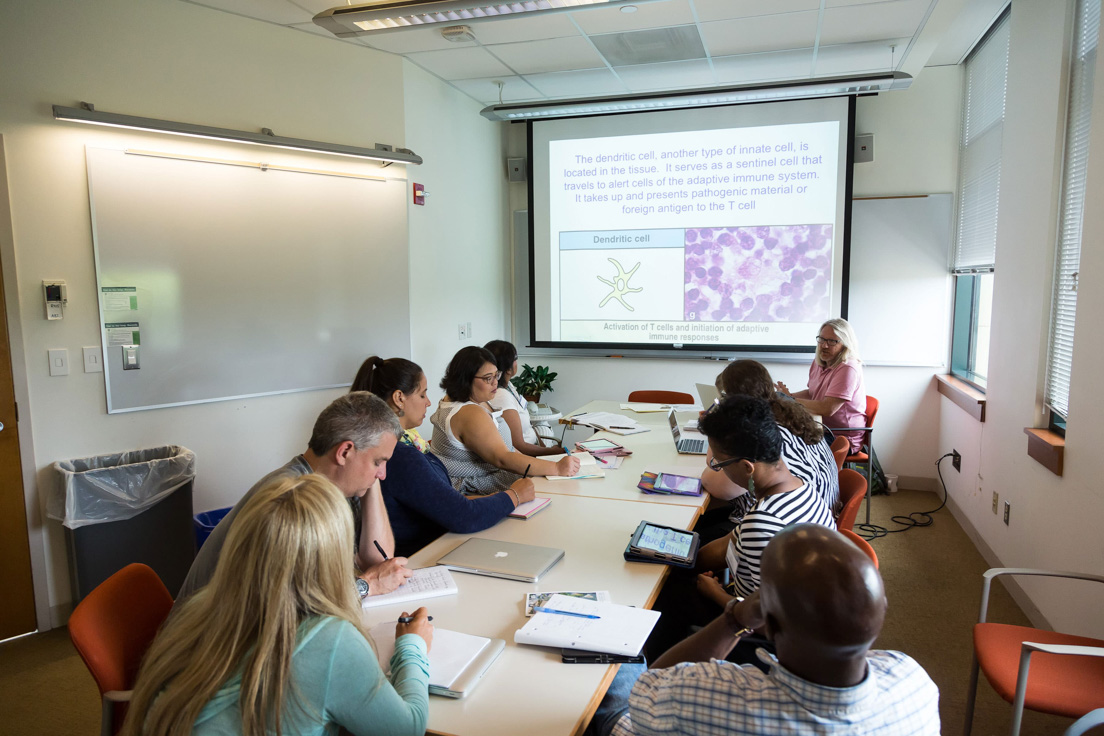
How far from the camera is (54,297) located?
304 centimetres

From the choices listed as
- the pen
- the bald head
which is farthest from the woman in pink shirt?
the bald head

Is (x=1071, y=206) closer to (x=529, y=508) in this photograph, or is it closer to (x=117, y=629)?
(x=529, y=508)

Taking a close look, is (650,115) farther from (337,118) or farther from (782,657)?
(782,657)

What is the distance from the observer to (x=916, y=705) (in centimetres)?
103

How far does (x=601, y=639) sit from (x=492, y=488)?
1468mm

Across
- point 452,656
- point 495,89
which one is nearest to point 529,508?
point 452,656

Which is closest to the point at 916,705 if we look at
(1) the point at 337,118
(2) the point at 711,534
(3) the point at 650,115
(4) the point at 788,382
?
(2) the point at 711,534

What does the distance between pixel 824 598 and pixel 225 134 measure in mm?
3624

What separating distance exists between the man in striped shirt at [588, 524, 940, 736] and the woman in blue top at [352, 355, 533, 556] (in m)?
1.21

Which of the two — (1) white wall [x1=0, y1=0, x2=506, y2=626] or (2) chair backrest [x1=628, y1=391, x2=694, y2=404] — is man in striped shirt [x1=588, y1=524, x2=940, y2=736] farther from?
(2) chair backrest [x1=628, y1=391, x2=694, y2=404]

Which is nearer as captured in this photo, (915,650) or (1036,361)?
(915,650)

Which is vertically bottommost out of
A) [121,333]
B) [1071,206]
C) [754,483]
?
[754,483]

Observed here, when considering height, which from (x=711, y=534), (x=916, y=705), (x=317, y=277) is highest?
(x=317, y=277)

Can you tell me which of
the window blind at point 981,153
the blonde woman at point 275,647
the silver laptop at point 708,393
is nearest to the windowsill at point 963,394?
the window blind at point 981,153
